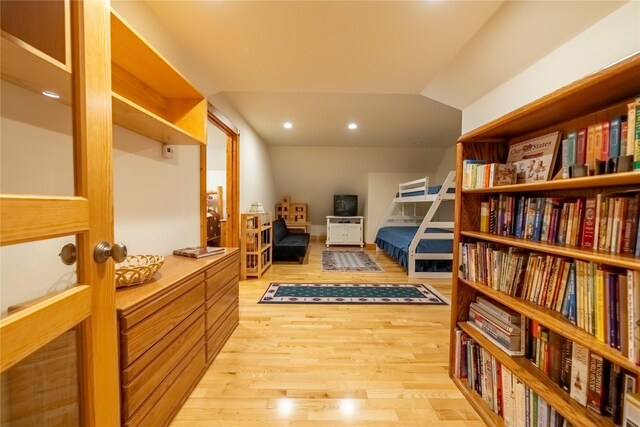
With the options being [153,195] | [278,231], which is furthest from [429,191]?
[153,195]

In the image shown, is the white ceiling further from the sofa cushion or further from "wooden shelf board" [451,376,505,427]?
the sofa cushion

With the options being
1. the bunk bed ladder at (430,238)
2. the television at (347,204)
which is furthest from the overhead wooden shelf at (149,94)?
the television at (347,204)

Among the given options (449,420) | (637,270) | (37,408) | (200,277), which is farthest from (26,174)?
(449,420)

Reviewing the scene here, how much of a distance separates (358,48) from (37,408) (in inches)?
94.0

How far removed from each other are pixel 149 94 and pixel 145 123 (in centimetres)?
37

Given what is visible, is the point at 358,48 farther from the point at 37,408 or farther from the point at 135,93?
the point at 37,408

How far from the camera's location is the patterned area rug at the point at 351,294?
2.77 meters

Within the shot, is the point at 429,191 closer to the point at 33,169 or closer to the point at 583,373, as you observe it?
the point at 583,373

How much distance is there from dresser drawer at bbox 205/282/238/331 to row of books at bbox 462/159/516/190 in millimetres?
1811

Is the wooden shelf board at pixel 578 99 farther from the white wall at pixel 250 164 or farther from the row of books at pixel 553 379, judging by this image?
the white wall at pixel 250 164

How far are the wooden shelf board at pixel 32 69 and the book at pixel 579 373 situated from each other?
6.43ft

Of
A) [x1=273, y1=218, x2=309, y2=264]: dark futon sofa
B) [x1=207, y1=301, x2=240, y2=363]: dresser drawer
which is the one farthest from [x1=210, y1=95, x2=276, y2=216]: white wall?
[x1=207, y1=301, x2=240, y2=363]: dresser drawer

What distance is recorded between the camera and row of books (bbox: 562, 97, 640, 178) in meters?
0.77

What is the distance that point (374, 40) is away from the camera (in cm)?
175
